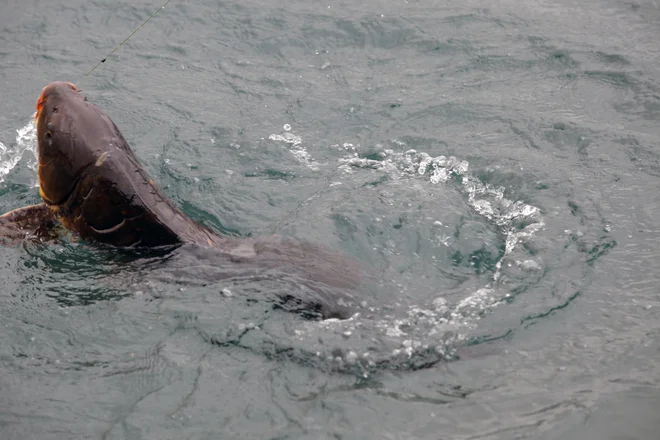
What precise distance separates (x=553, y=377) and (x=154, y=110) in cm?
557

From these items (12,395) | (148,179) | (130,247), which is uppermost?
(148,179)

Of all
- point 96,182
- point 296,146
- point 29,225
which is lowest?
point 29,225

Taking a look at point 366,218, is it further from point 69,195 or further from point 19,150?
point 19,150

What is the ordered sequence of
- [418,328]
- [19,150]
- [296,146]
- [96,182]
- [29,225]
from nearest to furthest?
[418,328] → [96,182] → [29,225] → [19,150] → [296,146]

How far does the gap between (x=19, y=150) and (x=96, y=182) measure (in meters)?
2.67

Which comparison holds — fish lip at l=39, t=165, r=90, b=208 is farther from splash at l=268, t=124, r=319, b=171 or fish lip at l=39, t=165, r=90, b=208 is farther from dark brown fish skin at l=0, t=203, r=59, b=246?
splash at l=268, t=124, r=319, b=171

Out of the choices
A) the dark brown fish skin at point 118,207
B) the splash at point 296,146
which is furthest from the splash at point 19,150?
the splash at point 296,146

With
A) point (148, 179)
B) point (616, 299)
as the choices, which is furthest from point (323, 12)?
point (616, 299)

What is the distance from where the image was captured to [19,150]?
24.6 ft

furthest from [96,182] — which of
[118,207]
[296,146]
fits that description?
[296,146]

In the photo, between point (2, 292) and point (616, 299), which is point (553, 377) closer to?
point (616, 299)

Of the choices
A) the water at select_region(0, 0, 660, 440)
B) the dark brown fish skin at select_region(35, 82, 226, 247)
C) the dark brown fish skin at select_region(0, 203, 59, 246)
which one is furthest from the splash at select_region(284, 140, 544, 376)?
the dark brown fish skin at select_region(0, 203, 59, 246)

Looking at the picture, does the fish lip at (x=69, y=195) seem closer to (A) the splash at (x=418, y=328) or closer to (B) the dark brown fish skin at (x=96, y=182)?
(B) the dark brown fish skin at (x=96, y=182)

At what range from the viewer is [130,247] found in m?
5.54
